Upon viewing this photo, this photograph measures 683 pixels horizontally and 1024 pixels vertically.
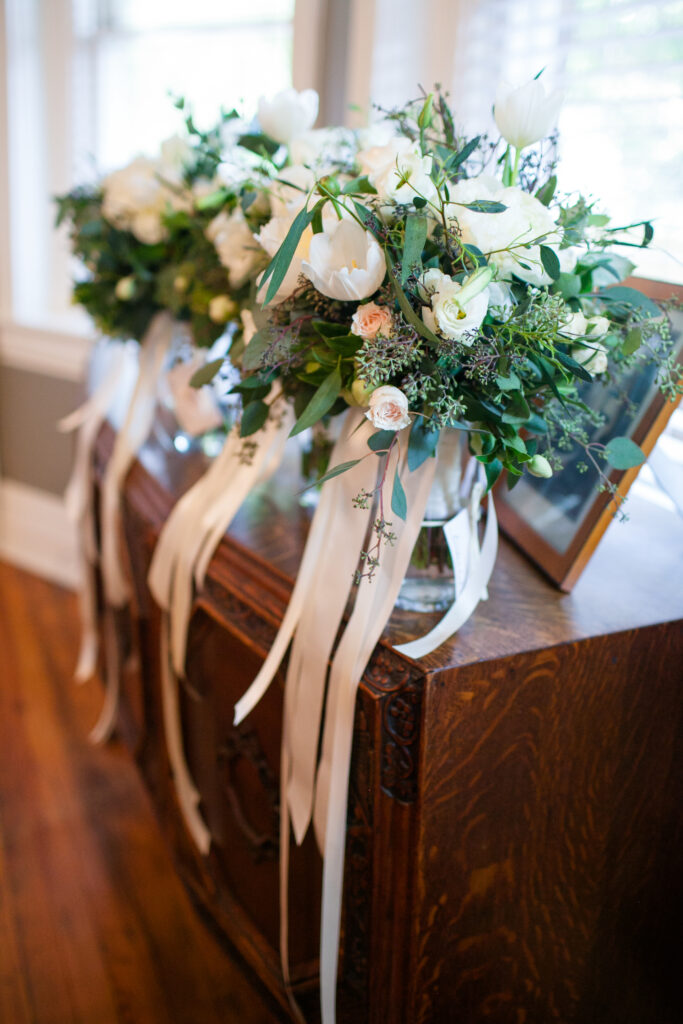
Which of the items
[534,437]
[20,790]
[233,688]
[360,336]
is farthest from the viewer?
[20,790]

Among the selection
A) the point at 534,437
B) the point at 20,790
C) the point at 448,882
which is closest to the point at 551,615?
the point at 534,437

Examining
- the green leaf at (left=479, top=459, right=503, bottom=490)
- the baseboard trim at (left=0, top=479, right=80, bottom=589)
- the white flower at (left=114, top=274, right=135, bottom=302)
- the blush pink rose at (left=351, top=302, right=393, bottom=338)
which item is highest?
the blush pink rose at (left=351, top=302, right=393, bottom=338)

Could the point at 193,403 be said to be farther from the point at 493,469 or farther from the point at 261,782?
the point at 493,469

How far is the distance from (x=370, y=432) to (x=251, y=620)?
0.34 meters

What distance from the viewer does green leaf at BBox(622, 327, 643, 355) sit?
938 millimetres

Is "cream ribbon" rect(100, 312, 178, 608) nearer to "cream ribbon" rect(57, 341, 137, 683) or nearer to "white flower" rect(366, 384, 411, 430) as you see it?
"cream ribbon" rect(57, 341, 137, 683)

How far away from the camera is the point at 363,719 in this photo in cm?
93

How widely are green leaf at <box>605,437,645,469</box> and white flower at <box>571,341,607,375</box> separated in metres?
0.08

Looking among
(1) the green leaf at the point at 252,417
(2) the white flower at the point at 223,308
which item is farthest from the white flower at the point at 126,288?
(1) the green leaf at the point at 252,417

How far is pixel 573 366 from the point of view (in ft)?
2.88

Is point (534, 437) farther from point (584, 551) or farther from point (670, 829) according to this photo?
point (670, 829)

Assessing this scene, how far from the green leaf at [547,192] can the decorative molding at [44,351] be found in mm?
2267

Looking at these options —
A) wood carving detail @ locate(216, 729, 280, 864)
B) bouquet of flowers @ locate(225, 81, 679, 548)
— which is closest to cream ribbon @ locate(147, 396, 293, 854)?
wood carving detail @ locate(216, 729, 280, 864)

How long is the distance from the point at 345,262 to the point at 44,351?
2570 mm
